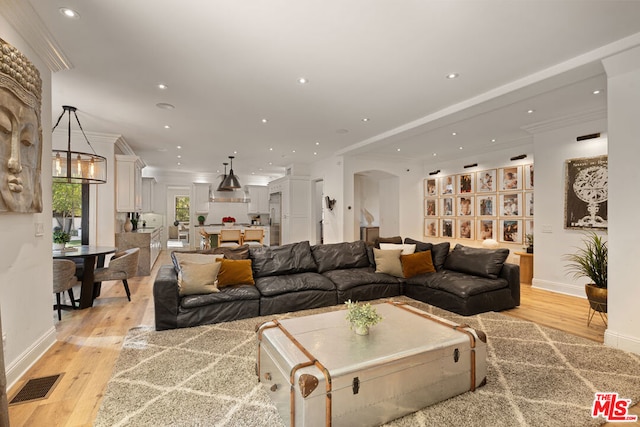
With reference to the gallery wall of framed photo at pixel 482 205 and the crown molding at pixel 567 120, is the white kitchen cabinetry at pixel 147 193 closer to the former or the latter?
the gallery wall of framed photo at pixel 482 205

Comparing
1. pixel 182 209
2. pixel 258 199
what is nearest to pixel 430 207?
pixel 258 199

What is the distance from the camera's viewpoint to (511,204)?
256 inches

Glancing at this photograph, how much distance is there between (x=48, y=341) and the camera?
9.64 ft

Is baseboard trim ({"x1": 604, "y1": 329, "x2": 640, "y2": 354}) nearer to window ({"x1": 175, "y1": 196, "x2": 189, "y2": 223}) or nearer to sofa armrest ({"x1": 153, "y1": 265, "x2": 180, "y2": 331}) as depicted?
sofa armrest ({"x1": 153, "y1": 265, "x2": 180, "y2": 331})

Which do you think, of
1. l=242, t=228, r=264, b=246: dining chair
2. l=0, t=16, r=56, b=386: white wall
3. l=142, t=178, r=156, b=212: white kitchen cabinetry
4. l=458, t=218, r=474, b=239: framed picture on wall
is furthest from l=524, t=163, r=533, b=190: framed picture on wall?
l=142, t=178, r=156, b=212: white kitchen cabinetry

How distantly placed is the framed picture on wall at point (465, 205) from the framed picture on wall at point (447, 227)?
33 cm

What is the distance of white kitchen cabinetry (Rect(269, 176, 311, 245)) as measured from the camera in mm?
9310

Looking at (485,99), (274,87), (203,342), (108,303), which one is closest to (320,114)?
(274,87)

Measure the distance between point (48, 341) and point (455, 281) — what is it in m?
4.53

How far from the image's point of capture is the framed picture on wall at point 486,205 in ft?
22.5

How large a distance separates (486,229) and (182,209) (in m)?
11.1

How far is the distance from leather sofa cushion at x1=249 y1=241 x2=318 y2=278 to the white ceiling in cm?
209

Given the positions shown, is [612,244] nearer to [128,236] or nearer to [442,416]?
[442,416]

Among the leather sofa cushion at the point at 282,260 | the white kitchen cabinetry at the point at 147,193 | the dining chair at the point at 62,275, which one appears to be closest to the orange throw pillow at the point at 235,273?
the leather sofa cushion at the point at 282,260
